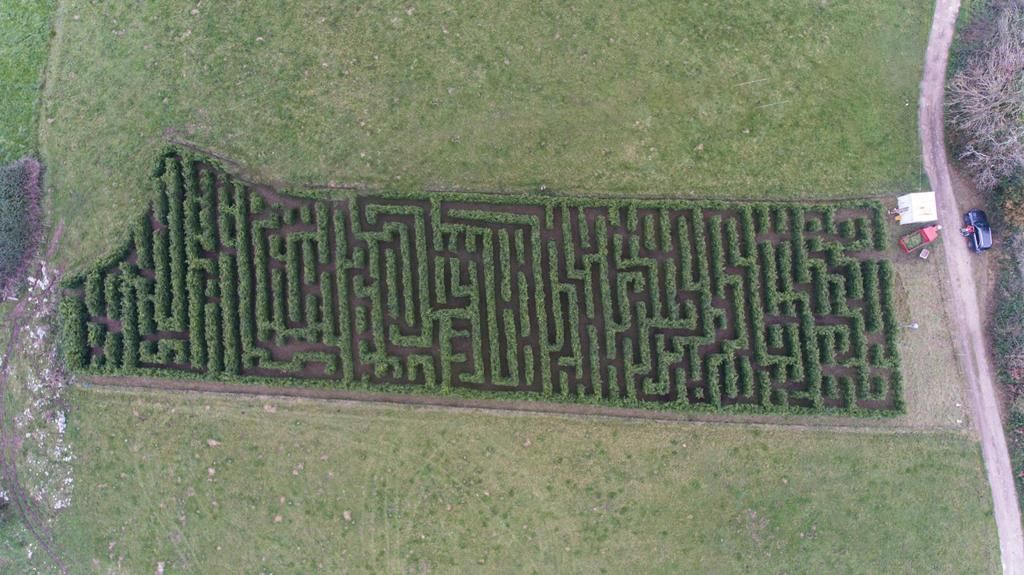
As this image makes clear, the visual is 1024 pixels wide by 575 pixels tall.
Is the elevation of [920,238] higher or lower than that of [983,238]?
higher

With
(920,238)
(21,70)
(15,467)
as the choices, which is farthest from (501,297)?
(21,70)

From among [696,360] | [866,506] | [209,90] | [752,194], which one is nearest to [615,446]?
[696,360]

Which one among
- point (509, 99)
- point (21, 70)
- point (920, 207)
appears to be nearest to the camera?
point (920, 207)

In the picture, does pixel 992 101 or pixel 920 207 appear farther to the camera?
pixel 920 207

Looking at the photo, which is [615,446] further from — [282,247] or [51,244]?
[51,244]

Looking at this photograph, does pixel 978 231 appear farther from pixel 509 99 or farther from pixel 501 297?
pixel 509 99

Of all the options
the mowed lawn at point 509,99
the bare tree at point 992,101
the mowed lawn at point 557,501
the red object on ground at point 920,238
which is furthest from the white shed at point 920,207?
the mowed lawn at point 557,501

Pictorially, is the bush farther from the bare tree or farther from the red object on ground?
the bare tree

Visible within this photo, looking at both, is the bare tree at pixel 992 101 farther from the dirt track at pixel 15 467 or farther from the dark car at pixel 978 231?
the dirt track at pixel 15 467

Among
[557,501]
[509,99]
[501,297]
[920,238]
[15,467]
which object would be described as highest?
[509,99]
